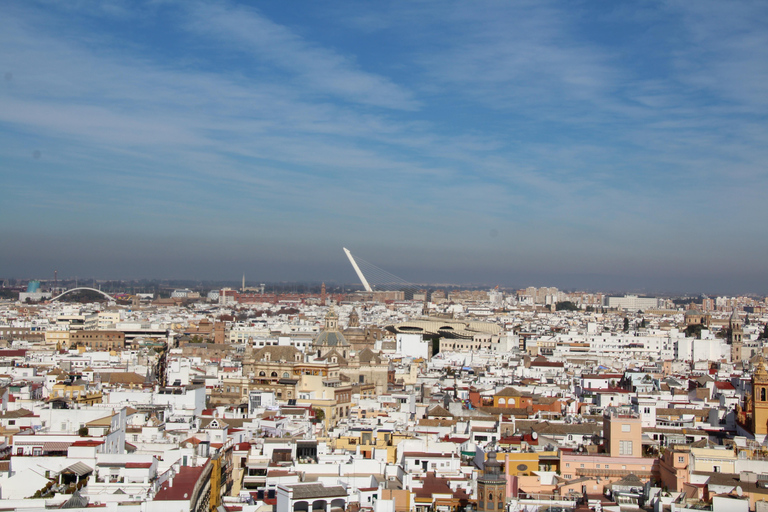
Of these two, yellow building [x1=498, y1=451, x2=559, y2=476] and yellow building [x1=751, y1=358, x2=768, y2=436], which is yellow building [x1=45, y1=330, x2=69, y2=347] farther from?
yellow building [x1=751, y1=358, x2=768, y2=436]

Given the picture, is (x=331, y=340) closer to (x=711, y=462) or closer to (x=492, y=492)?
(x=711, y=462)

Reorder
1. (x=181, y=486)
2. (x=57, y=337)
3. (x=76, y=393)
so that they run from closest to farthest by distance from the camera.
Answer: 1. (x=181, y=486)
2. (x=76, y=393)
3. (x=57, y=337)

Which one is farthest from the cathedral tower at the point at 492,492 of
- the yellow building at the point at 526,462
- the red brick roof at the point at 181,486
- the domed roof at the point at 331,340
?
the domed roof at the point at 331,340

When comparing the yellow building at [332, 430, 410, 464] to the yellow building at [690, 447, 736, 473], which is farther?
the yellow building at [332, 430, 410, 464]

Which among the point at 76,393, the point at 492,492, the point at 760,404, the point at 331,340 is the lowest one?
the point at 492,492

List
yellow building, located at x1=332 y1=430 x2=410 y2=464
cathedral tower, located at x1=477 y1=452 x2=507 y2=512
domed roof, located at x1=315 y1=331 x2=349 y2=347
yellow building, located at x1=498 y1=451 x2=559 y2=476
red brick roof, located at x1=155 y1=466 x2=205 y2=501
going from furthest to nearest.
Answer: domed roof, located at x1=315 y1=331 x2=349 y2=347, yellow building, located at x1=332 y1=430 x2=410 y2=464, yellow building, located at x1=498 y1=451 x2=559 y2=476, cathedral tower, located at x1=477 y1=452 x2=507 y2=512, red brick roof, located at x1=155 y1=466 x2=205 y2=501

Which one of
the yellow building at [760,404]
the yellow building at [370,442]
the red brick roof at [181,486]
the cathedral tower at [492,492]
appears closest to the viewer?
the red brick roof at [181,486]

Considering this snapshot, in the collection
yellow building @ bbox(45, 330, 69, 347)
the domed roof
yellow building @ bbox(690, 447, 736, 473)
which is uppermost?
the domed roof

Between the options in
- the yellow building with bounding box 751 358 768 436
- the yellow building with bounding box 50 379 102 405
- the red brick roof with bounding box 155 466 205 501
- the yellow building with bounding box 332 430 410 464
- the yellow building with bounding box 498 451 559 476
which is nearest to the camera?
the red brick roof with bounding box 155 466 205 501

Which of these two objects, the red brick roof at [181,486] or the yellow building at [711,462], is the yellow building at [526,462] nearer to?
the yellow building at [711,462]

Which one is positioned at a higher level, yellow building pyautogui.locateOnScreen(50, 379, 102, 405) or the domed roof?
the domed roof

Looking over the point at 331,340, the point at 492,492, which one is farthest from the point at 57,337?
the point at 492,492

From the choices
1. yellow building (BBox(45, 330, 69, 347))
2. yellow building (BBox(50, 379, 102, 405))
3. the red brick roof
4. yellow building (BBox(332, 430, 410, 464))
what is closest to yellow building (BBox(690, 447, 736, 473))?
yellow building (BBox(332, 430, 410, 464))
